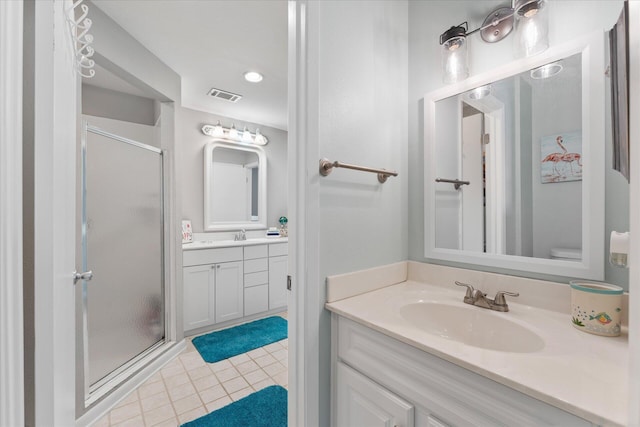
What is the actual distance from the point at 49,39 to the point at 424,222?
151cm

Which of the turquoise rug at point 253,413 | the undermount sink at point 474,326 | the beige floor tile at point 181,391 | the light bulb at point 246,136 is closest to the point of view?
the undermount sink at point 474,326

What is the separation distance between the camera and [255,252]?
3.03 metres

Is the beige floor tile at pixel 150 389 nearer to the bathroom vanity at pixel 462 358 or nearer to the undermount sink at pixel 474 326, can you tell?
the bathroom vanity at pixel 462 358

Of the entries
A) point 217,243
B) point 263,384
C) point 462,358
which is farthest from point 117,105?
point 462,358

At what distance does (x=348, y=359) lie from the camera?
1.04 m

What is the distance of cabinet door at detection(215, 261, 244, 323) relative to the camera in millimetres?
2754

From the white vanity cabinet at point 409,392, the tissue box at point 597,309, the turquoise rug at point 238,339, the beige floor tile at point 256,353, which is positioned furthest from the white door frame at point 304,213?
the turquoise rug at point 238,339

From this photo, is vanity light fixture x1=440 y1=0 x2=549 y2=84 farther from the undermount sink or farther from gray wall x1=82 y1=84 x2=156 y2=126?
gray wall x1=82 y1=84 x2=156 y2=126

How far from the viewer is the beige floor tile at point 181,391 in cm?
178

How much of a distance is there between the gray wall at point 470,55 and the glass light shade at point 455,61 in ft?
0.14

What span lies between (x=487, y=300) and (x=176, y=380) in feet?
7.00

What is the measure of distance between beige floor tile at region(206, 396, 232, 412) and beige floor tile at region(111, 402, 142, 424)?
0.42 metres

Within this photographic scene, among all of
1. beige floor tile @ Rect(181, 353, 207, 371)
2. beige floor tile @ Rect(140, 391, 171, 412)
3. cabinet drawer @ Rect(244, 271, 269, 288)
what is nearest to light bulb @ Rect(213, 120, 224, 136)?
cabinet drawer @ Rect(244, 271, 269, 288)

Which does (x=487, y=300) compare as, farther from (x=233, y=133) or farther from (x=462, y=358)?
(x=233, y=133)
